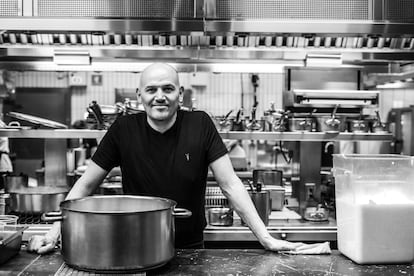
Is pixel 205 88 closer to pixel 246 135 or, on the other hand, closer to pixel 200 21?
pixel 246 135

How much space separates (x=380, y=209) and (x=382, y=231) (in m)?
0.09

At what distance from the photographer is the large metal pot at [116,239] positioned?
1566mm

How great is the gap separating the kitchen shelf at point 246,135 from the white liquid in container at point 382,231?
1737 mm

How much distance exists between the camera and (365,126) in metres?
3.76

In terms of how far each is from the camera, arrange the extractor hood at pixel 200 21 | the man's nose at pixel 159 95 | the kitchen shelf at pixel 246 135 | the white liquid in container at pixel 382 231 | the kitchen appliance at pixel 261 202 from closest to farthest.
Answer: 1. the white liquid in container at pixel 382 231
2. the man's nose at pixel 159 95
3. the extractor hood at pixel 200 21
4. the kitchen appliance at pixel 261 202
5. the kitchen shelf at pixel 246 135

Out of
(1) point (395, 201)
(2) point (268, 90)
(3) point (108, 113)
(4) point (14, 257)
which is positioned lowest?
(4) point (14, 257)

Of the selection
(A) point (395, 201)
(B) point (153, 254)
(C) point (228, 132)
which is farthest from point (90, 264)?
(C) point (228, 132)

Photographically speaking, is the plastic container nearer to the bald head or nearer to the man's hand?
the bald head

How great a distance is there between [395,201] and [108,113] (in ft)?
7.67

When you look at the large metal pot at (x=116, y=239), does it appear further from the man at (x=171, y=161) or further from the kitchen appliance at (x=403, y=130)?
the kitchen appliance at (x=403, y=130)

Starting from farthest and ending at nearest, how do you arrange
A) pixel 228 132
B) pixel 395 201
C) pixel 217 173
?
pixel 228 132 < pixel 217 173 < pixel 395 201

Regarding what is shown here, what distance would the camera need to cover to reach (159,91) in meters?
2.31

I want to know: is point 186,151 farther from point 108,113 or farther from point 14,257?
point 108,113

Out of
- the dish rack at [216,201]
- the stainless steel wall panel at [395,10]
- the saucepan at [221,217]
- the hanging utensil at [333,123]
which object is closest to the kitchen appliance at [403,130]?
the hanging utensil at [333,123]
